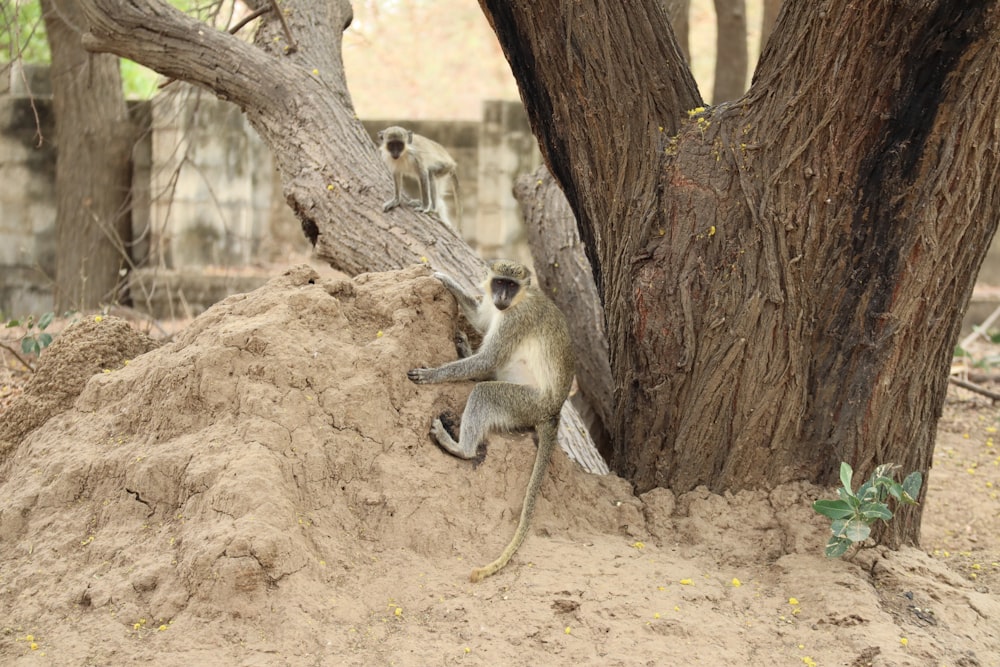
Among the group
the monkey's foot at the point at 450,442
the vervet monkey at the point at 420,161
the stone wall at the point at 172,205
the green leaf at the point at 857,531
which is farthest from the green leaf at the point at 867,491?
the stone wall at the point at 172,205

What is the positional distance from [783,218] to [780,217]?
0.04 feet

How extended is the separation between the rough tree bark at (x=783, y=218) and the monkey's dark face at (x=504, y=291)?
476 millimetres

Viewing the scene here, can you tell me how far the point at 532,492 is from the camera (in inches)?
164

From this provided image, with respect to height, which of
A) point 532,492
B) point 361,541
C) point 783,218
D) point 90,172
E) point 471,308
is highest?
point 783,218

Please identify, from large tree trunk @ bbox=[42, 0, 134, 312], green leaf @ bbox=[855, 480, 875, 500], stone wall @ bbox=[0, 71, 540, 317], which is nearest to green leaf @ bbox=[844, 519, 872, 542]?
green leaf @ bbox=[855, 480, 875, 500]

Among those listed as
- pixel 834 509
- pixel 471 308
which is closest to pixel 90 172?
pixel 471 308

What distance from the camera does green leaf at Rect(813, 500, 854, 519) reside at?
13.0 ft

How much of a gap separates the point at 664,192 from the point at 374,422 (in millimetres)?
1596

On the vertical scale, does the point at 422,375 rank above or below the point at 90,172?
below

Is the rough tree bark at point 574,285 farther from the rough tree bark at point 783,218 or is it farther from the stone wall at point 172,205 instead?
the stone wall at point 172,205

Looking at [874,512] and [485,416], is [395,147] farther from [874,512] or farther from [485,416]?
[874,512]

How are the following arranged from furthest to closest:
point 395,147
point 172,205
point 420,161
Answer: point 172,205 → point 420,161 → point 395,147

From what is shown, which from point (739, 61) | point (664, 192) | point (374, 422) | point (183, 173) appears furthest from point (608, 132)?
point (183, 173)

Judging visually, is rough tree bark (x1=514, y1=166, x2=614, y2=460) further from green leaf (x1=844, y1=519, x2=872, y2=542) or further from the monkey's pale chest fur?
green leaf (x1=844, y1=519, x2=872, y2=542)
